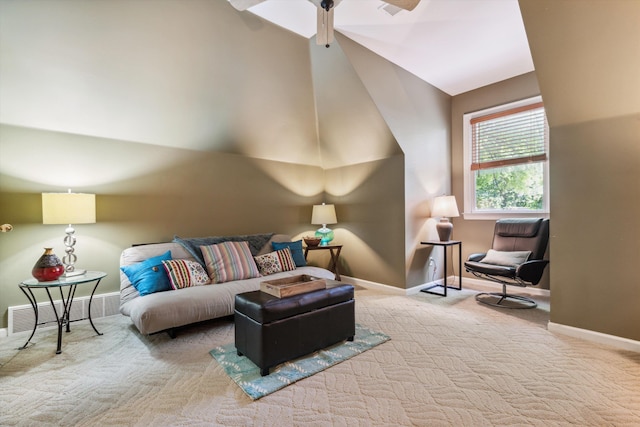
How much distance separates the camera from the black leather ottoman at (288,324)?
2123 millimetres

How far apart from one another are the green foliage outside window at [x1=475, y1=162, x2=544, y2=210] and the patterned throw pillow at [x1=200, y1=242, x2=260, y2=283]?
3.64m

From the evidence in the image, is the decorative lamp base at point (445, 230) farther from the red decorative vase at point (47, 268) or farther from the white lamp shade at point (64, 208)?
the red decorative vase at point (47, 268)

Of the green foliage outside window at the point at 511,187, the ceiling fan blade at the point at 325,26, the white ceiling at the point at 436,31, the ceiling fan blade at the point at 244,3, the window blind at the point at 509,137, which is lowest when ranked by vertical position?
the green foliage outside window at the point at 511,187

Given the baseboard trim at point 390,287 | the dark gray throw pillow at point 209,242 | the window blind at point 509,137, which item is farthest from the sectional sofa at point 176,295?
the window blind at point 509,137

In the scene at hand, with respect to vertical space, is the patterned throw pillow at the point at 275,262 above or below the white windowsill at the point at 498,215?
below

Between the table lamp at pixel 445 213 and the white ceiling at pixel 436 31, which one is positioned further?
the table lamp at pixel 445 213

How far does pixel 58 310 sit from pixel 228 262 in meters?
1.75

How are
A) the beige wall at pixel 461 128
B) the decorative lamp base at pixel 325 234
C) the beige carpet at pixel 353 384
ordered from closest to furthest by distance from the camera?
the beige carpet at pixel 353 384
the beige wall at pixel 461 128
the decorative lamp base at pixel 325 234

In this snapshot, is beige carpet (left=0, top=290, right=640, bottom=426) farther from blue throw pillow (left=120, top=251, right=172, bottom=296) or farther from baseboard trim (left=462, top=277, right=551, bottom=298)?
baseboard trim (left=462, top=277, right=551, bottom=298)

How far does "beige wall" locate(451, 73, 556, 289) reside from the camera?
4.15 metres

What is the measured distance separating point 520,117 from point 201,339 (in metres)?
4.96

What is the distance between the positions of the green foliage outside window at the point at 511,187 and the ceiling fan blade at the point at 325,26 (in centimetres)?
346

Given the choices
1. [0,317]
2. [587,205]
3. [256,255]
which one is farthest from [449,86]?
[0,317]

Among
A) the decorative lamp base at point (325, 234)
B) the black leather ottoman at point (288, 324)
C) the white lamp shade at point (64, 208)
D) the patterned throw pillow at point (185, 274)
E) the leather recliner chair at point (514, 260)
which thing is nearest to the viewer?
the black leather ottoman at point (288, 324)
